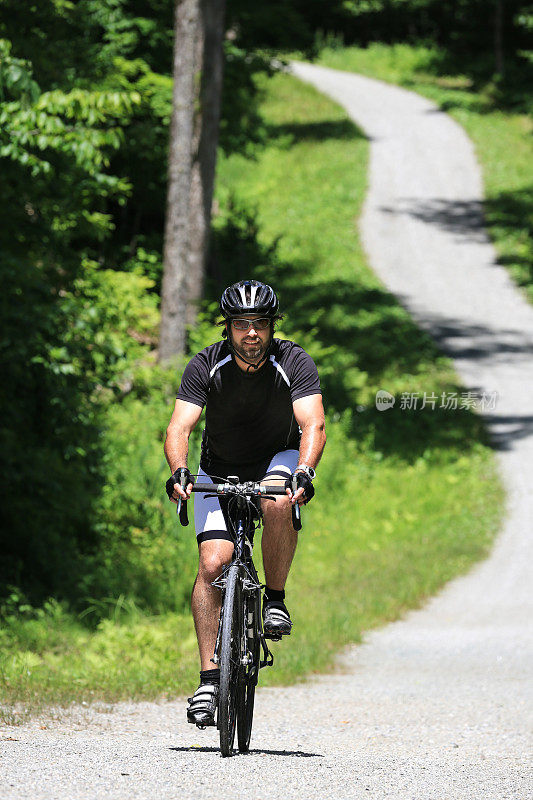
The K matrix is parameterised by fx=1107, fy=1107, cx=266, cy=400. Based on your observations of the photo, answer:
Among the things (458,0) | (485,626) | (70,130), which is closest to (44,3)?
(70,130)

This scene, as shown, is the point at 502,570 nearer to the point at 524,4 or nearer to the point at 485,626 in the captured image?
the point at 485,626

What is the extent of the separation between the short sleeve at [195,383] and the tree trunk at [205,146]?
14.5 m

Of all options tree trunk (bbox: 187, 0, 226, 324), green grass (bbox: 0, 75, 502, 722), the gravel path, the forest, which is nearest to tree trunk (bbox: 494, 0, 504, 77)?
green grass (bbox: 0, 75, 502, 722)

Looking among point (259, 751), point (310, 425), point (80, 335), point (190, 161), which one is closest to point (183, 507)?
point (310, 425)

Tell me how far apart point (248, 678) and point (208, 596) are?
0.49 m

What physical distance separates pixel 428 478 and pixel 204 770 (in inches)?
513

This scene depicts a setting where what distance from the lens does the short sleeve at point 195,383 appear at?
5.81 meters

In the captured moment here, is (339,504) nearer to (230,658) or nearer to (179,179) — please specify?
(179,179)

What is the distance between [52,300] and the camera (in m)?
11.5

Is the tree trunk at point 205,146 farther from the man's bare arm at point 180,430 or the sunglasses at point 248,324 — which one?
the man's bare arm at point 180,430

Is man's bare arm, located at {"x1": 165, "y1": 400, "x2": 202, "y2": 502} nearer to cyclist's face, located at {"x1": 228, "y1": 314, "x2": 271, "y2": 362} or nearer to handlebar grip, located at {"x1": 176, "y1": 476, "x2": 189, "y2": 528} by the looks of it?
handlebar grip, located at {"x1": 176, "y1": 476, "x2": 189, "y2": 528}

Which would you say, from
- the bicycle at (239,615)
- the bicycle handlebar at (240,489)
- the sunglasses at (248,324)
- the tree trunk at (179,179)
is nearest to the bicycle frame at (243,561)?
the bicycle at (239,615)

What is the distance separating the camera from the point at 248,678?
234 inches

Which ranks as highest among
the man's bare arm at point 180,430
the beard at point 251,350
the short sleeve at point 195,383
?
the beard at point 251,350
